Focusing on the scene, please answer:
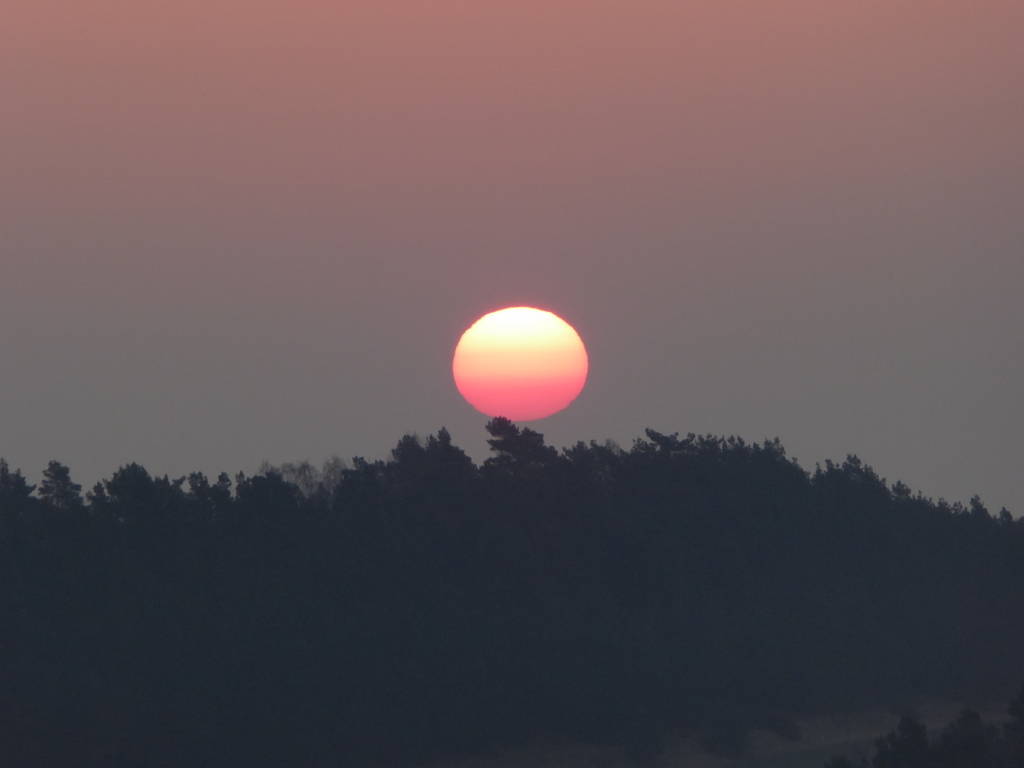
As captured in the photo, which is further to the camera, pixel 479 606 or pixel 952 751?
pixel 479 606

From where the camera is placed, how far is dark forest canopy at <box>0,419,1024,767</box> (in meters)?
51.7

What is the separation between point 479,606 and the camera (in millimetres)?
63312

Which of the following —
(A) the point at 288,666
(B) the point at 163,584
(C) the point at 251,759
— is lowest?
(C) the point at 251,759

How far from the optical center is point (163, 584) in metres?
56.4

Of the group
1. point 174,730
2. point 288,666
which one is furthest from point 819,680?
point 174,730

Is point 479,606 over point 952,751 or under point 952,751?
over

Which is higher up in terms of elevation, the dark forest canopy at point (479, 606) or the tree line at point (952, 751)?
A: the dark forest canopy at point (479, 606)

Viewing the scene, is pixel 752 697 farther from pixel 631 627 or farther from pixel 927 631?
pixel 927 631

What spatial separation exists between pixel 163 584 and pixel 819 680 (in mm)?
35206

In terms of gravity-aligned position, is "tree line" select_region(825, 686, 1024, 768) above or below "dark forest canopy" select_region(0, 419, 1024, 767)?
below

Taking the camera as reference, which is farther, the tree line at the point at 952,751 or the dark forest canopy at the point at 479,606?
the dark forest canopy at the point at 479,606

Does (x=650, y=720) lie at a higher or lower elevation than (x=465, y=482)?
lower

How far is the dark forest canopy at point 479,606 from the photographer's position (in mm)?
51656

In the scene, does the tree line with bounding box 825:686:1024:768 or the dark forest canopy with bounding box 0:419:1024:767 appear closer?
the tree line with bounding box 825:686:1024:768
